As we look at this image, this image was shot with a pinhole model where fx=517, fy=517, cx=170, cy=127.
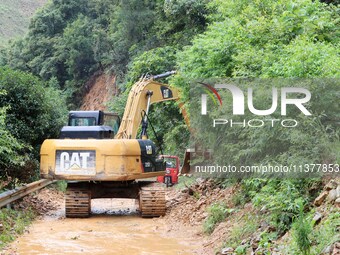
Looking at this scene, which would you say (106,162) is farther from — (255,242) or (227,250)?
(255,242)

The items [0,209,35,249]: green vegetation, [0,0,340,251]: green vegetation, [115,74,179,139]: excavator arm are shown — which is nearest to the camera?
[0,0,340,251]: green vegetation

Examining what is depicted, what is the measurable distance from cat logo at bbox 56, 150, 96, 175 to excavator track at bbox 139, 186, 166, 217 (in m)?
1.68

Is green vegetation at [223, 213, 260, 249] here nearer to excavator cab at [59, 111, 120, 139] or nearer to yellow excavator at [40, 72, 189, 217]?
yellow excavator at [40, 72, 189, 217]

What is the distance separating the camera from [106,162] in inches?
530

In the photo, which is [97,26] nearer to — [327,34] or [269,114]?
[327,34]

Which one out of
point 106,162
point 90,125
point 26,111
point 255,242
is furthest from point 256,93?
point 26,111

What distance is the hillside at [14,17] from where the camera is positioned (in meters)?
65.8

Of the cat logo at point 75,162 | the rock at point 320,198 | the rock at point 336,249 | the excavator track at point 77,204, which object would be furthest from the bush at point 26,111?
the rock at point 336,249

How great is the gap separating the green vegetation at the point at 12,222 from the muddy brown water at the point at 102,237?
18cm

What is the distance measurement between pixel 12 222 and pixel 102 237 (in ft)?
7.81

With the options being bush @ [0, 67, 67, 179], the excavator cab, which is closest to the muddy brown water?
the excavator cab

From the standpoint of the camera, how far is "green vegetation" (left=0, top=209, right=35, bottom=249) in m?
10.4

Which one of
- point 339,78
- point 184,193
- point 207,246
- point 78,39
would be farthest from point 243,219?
point 78,39

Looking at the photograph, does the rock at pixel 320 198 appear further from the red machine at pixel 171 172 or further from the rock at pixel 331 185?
the red machine at pixel 171 172
